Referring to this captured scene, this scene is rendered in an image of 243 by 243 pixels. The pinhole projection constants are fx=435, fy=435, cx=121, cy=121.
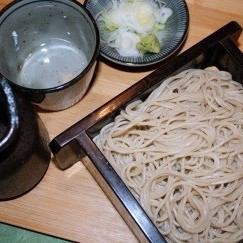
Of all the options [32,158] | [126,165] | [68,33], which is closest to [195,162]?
→ [126,165]

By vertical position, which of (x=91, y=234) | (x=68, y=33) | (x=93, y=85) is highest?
(x=68, y=33)

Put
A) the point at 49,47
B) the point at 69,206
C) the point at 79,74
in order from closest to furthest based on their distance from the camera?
the point at 79,74 → the point at 69,206 → the point at 49,47

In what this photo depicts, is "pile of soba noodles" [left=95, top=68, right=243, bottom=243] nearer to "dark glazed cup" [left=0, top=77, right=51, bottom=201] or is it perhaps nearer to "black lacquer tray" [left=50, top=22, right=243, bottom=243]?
"black lacquer tray" [left=50, top=22, right=243, bottom=243]

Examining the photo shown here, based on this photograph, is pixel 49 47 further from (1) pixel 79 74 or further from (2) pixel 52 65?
(1) pixel 79 74

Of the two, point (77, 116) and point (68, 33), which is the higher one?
point (68, 33)

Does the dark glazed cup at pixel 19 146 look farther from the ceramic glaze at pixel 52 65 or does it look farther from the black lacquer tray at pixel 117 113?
the ceramic glaze at pixel 52 65

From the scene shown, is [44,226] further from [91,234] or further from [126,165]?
[126,165]

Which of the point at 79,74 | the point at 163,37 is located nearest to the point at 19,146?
the point at 79,74
